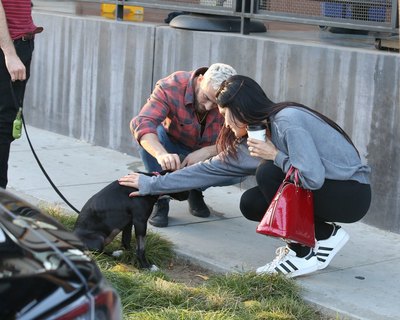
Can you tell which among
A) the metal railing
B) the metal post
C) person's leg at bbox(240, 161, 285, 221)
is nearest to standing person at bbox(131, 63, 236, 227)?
person's leg at bbox(240, 161, 285, 221)

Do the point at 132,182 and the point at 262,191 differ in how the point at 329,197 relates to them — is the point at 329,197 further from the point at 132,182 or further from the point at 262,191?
the point at 132,182

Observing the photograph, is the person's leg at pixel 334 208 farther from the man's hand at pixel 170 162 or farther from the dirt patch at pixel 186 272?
the man's hand at pixel 170 162

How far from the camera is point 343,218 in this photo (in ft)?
16.2

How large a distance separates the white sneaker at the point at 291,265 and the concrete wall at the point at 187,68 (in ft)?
3.81

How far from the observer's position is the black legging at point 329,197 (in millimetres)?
4859

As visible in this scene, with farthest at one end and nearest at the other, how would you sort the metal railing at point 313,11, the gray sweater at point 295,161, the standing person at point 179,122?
the metal railing at point 313,11
the standing person at point 179,122
the gray sweater at point 295,161

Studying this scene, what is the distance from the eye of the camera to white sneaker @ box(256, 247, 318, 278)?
196 inches

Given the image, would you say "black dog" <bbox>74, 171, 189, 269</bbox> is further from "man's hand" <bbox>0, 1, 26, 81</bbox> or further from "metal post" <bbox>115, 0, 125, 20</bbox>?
"metal post" <bbox>115, 0, 125, 20</bbox>

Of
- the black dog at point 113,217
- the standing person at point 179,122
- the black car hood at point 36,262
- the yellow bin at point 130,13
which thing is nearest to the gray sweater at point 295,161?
the black dog at point 113,217

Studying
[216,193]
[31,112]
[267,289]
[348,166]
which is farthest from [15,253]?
[31,112]

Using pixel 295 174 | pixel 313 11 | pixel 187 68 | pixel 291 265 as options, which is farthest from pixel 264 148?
pixel 187 68

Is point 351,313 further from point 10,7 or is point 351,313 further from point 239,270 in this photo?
point 10,7

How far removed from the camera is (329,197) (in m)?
4.86

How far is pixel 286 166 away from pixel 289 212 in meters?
0.24
